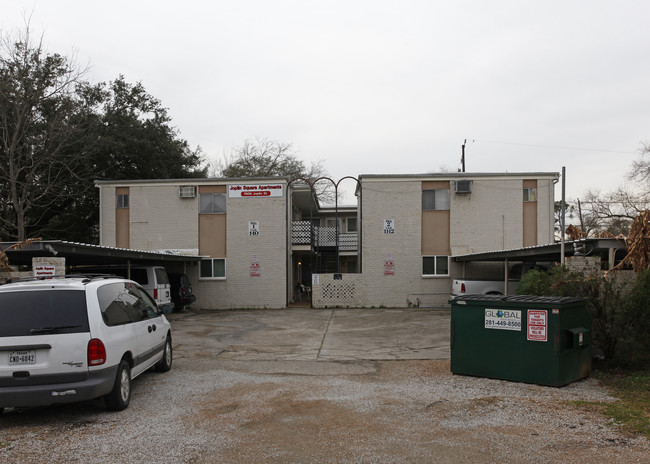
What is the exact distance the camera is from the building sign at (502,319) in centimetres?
746

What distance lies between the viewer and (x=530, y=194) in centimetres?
2267

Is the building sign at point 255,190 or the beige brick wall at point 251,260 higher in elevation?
the building sign at point 255,190

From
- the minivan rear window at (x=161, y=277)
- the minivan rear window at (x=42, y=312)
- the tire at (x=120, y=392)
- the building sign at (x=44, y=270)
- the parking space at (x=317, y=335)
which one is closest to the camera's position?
the minivan rear window at (x=42, y=312)

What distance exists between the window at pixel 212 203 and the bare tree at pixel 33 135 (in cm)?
770

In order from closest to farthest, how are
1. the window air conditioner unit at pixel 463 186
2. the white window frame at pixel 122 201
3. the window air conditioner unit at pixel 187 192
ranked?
the window air conditioner unit at pixel 463 186 < the window air conditioner unit at pixel 187 192 < the white window frame at pixel 122 201

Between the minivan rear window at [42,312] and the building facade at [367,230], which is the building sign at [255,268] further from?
the minivan rear window at [42,312]

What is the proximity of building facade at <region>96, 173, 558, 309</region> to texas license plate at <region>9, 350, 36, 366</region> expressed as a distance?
55.6ft

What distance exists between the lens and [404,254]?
2264 cm

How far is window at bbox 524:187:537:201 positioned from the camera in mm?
22625

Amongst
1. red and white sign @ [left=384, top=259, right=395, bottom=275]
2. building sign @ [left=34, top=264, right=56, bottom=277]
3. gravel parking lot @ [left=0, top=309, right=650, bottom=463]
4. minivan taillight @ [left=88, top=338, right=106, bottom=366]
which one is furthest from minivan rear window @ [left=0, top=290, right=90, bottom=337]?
red and white sign @ [left=384, top=259, right=395, bottom=275]

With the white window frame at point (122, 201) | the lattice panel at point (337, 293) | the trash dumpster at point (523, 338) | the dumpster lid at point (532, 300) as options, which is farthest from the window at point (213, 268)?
the dumpster lid at point (532, 300)

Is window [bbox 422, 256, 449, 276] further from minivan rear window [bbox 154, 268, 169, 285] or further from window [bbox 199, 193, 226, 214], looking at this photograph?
minivan rear window [bbox 154, 268, 169, 285]

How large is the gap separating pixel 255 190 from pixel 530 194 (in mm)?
12085

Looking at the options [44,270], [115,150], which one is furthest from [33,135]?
[44,270]
